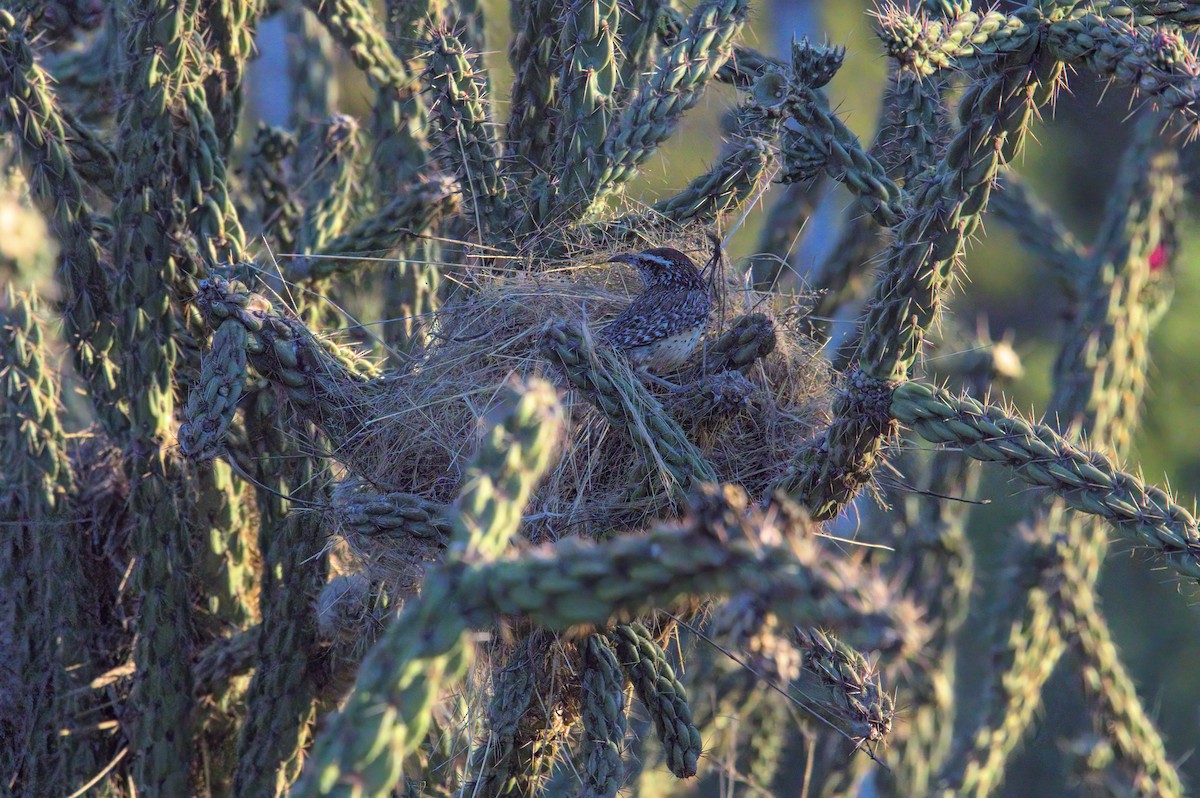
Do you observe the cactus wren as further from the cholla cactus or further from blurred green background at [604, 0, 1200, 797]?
blurred green background at [604, 0, 1200, 797]

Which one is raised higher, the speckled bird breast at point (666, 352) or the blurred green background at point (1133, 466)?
the speckled bird breast at point (666, 352)

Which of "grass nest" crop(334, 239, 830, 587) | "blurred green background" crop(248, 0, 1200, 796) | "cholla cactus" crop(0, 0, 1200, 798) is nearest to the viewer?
"cholla cactus" crop(0, 0, 1200, 798)

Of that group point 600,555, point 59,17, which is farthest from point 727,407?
point 59,17

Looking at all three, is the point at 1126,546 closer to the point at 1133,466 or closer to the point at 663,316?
the point at 1133,466

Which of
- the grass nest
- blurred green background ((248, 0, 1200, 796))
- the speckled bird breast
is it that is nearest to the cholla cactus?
the grass nest

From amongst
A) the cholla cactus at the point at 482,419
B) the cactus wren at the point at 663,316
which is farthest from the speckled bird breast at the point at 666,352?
the cholla cactus at the point at 482,419

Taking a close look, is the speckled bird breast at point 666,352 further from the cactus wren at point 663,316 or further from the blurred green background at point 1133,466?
the blurred green background at point 1133,466

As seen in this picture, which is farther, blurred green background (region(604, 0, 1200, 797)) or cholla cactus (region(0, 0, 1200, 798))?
blurred green background (region(604, 0, 1200, 797))

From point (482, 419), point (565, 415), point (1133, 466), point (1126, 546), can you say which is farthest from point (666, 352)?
point (1126, 546)

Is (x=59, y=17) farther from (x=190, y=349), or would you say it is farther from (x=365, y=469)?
(x=365, y=469)
